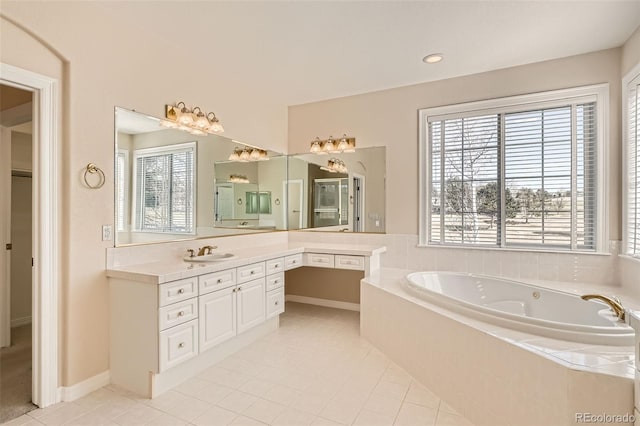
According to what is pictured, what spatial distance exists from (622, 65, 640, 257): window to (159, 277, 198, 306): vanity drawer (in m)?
3.48

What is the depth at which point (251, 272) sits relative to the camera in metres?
2.95

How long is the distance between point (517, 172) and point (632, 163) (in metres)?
0.83

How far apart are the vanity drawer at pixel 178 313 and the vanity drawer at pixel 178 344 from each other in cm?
4

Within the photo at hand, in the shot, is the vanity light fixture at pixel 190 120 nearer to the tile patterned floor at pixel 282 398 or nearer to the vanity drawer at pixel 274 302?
the vanity drawer at pixel 274 302

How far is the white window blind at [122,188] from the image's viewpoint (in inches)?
95.0

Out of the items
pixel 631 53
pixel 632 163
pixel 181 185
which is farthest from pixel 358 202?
pixel 631 53

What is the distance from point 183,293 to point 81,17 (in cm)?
200

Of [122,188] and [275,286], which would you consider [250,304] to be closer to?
[275,286]

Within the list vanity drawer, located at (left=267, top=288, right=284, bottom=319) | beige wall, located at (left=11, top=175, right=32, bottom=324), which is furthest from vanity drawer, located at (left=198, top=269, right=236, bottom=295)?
beige wall, located at (left=11, top=175, right=32, bottom=324)

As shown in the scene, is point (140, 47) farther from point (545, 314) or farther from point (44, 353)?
point (545, 314)

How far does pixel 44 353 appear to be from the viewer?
2051mm

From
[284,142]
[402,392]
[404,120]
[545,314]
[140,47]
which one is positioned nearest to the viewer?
[402,392]

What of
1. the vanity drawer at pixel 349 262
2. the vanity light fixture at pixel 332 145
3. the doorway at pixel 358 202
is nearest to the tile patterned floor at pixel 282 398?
the vanity drawer at pixel 349 262

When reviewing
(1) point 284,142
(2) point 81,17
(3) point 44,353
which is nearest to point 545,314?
(1) point 284,142
